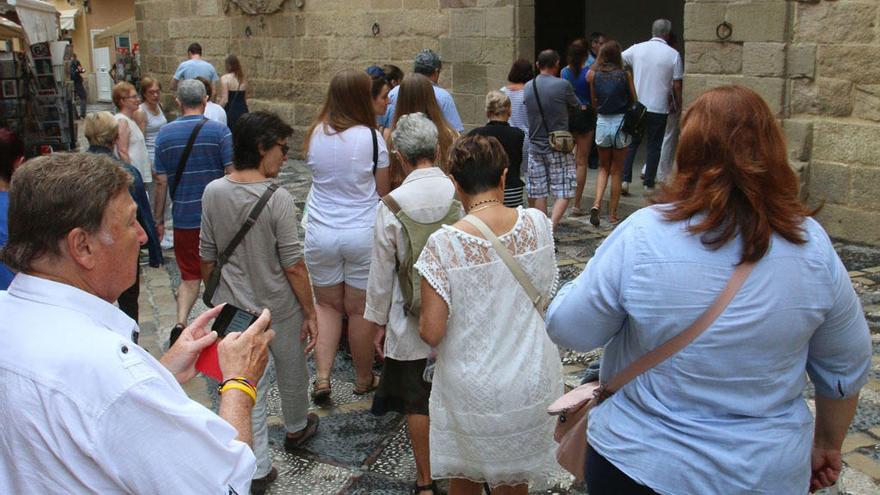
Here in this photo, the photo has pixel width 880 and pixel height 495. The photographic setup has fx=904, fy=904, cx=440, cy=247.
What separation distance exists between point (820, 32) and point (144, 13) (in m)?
13.8

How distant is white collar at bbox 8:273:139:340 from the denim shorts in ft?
23.5

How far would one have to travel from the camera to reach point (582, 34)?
44.5ft

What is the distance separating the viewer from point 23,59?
12195 millimetres

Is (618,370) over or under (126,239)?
under

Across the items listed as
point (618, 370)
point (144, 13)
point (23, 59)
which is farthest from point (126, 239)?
point (144, 13)

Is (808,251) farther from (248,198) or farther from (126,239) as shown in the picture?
(248,198)

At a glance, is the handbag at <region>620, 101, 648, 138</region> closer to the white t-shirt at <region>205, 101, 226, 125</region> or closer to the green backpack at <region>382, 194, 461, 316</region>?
the white t-shirt at <region>205, 101, 226, 125</region>

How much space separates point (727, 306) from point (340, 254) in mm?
2818

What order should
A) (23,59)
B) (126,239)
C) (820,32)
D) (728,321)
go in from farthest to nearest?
(23,59) < (820,32) < (728,321) < (126,239)

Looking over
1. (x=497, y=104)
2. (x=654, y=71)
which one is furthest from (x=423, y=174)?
(x=654, y=71)

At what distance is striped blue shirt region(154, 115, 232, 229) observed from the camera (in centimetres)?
549

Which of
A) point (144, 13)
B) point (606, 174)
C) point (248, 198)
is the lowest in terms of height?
point (606, 174)

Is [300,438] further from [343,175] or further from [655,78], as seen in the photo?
[655,78]

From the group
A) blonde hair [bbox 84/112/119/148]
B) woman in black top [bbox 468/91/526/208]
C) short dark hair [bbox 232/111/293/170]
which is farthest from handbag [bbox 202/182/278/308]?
blonde hair [bbox 84/112/119/148]
